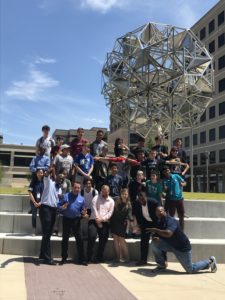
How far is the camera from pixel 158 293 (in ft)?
24.3

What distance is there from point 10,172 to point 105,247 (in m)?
95.6

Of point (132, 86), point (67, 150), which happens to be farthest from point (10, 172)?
point (67, 150)

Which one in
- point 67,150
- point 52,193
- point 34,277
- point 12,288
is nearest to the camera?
point 12,288

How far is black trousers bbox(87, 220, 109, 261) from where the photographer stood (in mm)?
9898

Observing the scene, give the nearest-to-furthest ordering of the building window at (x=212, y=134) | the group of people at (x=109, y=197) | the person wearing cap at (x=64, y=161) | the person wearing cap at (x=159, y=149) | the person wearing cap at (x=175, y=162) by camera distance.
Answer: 1. the group of people at (x=109, y=197)
2. the person wearing cap at (x=64, y=161)
3. the person wearing cap at (x=175, y=162)
4. the person wearing cap at (x=159, y=149)
5. the building window at (x=212, y=134)

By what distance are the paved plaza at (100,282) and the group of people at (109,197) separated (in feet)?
1.46

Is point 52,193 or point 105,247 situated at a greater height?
point 52,193

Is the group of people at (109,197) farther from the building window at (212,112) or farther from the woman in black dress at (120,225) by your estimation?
the building window at (212,112)

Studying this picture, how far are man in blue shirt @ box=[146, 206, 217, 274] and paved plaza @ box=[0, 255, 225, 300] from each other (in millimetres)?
189

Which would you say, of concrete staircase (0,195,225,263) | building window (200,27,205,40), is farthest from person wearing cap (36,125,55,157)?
building window (200,27,205,40)

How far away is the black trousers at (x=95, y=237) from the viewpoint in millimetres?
9898

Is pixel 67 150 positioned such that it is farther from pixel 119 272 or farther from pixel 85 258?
pixel 119 272

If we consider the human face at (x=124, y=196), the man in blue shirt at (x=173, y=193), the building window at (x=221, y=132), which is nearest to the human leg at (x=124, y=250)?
the human face at (x=124, y=196)

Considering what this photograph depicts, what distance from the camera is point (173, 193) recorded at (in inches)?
419
